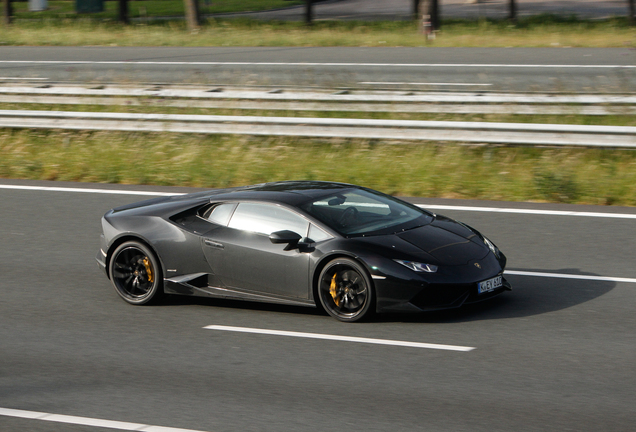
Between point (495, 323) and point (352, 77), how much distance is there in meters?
14.1

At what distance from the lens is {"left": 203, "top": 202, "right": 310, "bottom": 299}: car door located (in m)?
7.61

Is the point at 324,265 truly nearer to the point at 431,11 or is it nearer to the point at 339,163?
the point at 339,163

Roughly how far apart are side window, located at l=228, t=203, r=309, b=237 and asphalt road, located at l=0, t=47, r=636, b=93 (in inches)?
367

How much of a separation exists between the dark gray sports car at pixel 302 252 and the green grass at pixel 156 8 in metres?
47.1

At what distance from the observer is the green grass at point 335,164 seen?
12.6 m

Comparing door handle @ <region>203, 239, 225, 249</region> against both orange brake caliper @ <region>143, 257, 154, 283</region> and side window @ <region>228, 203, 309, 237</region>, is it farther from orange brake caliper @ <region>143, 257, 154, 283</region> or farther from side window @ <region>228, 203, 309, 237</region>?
orange brake caliper @ <region>143, 257, 154, 283</region>

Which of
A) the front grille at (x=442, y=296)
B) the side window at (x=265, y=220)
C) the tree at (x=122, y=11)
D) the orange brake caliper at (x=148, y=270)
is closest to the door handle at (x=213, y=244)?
the side window at (x=265, y=220)

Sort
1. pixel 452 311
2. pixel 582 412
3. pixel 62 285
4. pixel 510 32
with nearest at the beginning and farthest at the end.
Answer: pixel 582 412 < pixel 452 311 < pixel 62 285 < pixel 510 32

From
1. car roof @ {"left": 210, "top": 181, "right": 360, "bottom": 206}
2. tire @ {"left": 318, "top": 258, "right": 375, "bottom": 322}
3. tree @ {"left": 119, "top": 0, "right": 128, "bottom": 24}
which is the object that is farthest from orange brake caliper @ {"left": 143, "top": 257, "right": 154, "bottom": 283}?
tree @ {"left": 119, "top": 0, "right": 128, "bottom": 24}

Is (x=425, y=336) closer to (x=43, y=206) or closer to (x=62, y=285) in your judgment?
(x=62, y=285)

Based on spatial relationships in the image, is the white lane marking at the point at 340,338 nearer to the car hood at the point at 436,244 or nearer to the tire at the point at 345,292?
the tire at the point at 345,292

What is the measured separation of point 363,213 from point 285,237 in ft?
2.63

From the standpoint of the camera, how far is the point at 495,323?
734 cm

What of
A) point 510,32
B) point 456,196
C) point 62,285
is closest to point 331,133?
point 456,196
